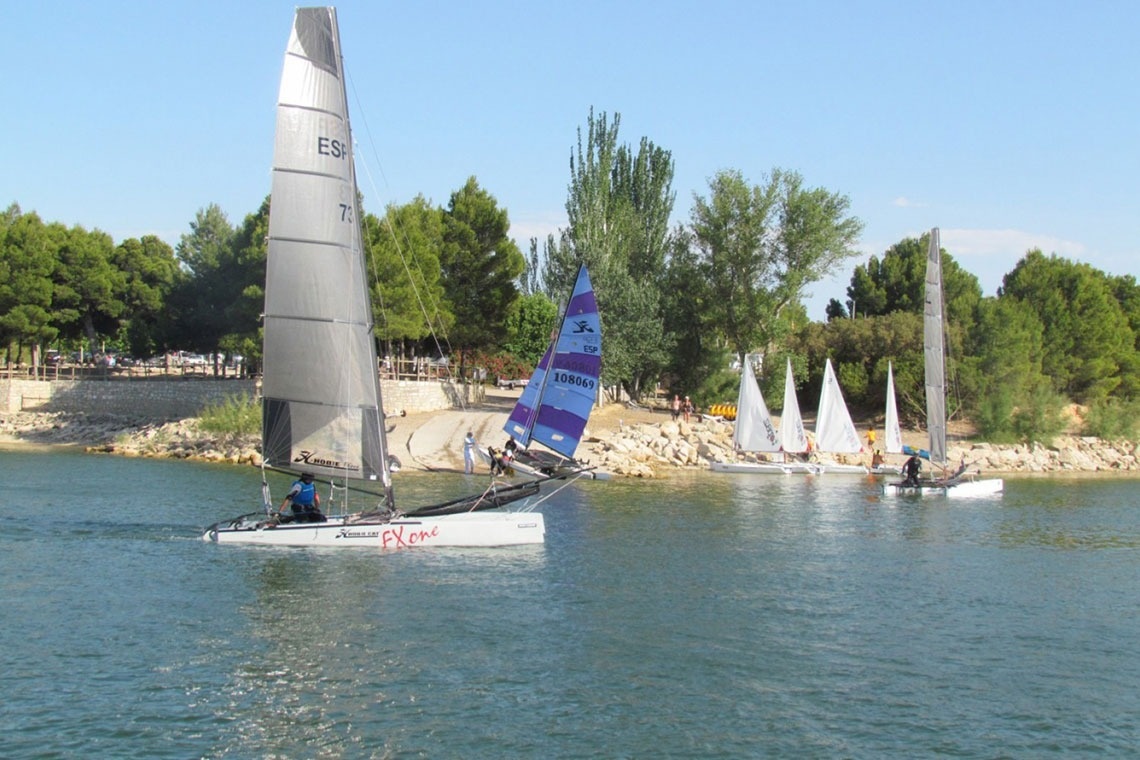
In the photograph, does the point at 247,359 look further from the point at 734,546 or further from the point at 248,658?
the point at 248,658

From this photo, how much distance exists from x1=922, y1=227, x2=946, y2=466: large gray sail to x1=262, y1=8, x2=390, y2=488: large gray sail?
24.2m

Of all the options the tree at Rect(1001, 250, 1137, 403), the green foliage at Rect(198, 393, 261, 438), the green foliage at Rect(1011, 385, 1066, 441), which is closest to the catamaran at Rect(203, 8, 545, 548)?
the green foliage at Rect(198, 393, 261, 438)

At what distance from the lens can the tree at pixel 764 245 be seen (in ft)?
215

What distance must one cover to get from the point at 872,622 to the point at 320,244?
13.7 metres

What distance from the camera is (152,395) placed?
233 ft

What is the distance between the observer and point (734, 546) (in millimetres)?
29797

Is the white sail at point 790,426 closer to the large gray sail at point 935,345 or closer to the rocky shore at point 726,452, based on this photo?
the rocky shore at point 726,452

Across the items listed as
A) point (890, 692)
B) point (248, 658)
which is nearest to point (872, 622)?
point (890, 692)

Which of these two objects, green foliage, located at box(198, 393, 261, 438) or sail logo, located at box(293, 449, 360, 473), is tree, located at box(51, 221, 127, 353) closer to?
green foliage, located at box(198, 393, 261, 438)

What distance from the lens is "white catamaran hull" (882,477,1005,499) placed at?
142 ft

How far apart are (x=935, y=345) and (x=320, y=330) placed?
25.8 metres

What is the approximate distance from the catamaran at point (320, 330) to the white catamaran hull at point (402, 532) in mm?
30

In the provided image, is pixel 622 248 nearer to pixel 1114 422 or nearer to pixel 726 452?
pixel 726 452

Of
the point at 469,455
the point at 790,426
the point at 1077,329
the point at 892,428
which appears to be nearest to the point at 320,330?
the point at 469,455
